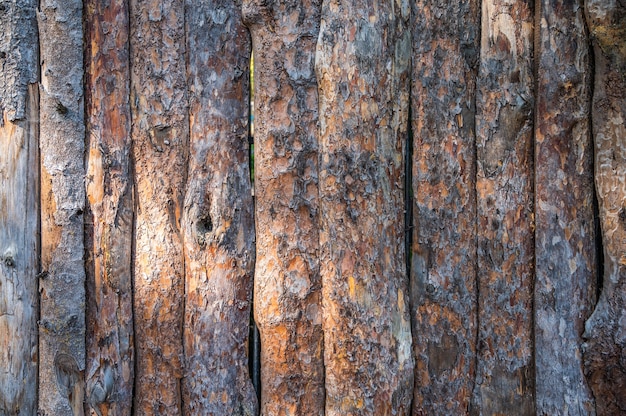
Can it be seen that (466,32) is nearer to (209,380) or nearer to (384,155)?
(384,155)

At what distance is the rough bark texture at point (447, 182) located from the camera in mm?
2059

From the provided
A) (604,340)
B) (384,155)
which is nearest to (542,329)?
(604,340)

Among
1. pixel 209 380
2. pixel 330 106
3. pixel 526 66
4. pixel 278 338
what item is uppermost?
pixel 526 66

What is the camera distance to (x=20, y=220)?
2.31 m

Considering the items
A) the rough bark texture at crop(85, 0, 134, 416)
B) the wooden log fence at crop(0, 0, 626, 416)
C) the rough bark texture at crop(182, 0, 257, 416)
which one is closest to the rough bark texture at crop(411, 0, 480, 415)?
the wooden log fence at crop(0, 0, 626, 416)

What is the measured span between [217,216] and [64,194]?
2.28ft

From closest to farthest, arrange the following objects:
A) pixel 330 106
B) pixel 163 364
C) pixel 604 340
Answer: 1. pixel 604 340
2. pixel 330 106
3. pixel 163 364

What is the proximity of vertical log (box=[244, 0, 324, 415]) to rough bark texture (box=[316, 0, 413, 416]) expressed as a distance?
0.22 ft

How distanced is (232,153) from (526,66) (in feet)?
4.04

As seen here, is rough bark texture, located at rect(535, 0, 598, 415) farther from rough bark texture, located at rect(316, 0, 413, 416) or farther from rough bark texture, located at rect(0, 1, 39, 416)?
rough bark texture, located at rect(0, 1, 39, 416)

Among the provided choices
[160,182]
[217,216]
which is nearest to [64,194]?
[160,182]

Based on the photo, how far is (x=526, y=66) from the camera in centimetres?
200

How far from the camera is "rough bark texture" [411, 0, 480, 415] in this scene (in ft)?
6.75

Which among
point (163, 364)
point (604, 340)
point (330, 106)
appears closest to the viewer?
point (604, 340)
